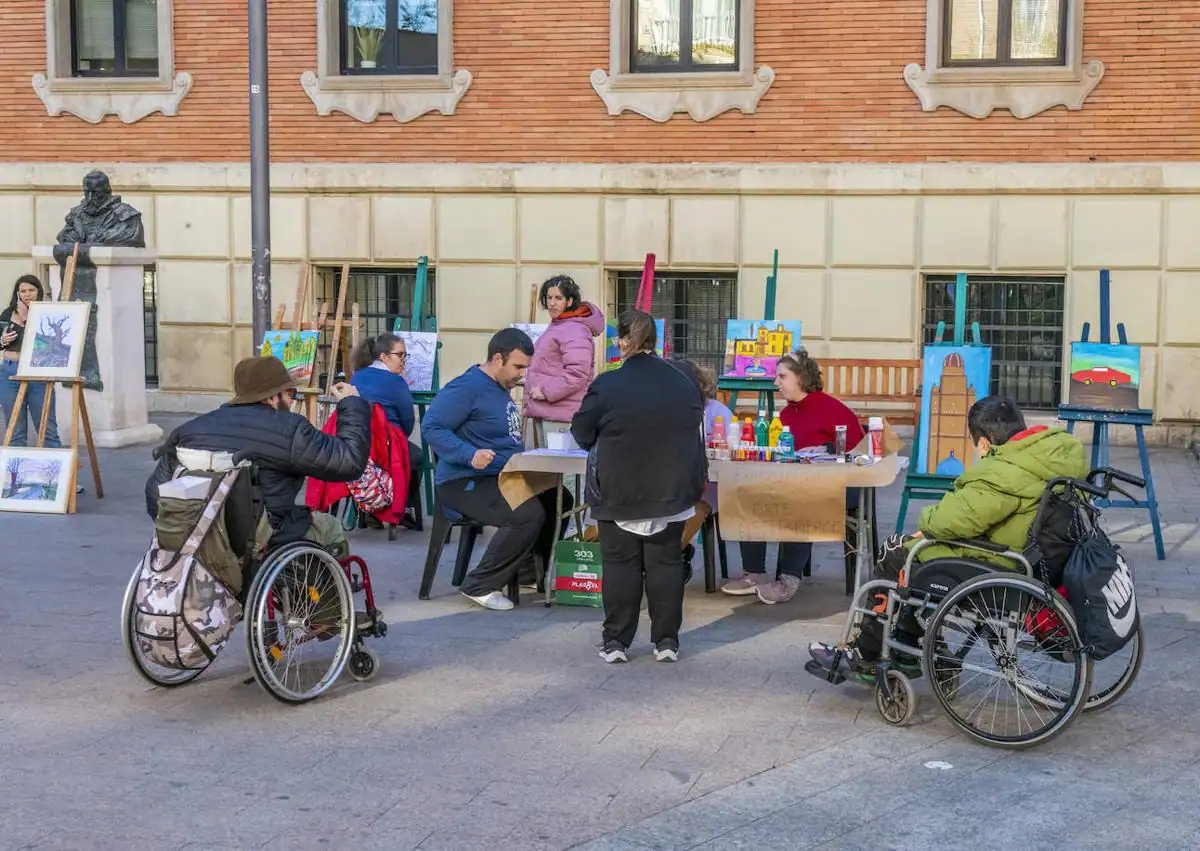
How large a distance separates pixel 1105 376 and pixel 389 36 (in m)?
10.1

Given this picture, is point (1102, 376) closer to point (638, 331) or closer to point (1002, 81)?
point (638, 331)

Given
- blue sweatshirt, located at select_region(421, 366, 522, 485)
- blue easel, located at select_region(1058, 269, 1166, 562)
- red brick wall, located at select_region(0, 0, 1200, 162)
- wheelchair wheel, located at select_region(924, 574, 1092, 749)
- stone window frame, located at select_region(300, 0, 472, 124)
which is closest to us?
wheelchair wheel, located at select_region(924, 574, 1092, 749)

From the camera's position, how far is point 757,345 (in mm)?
12477

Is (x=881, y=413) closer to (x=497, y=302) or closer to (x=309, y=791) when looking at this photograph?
(x=497, y=302)

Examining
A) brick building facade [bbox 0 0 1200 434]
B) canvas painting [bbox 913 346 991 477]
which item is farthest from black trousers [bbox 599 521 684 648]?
brick building facade [bbox 0 0 1200 434]

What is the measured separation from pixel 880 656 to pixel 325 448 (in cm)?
246

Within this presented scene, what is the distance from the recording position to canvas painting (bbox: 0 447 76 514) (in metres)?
11.7

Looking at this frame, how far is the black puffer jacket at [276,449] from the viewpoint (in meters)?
6.61

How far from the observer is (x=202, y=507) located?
6359mm

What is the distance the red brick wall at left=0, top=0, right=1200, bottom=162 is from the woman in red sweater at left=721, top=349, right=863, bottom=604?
26.2 feet

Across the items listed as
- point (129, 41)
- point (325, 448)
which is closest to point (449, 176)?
point (129, 41)

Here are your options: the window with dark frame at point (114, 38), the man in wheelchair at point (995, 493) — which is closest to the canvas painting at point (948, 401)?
the man in wheelchair at point (995, 493)

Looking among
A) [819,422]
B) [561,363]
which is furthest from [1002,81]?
[819,422]

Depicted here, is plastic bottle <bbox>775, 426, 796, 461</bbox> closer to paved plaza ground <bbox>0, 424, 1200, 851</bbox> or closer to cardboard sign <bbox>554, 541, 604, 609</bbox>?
paved plaza ground <bbox>0, 424, 1200, 851</bbox>
